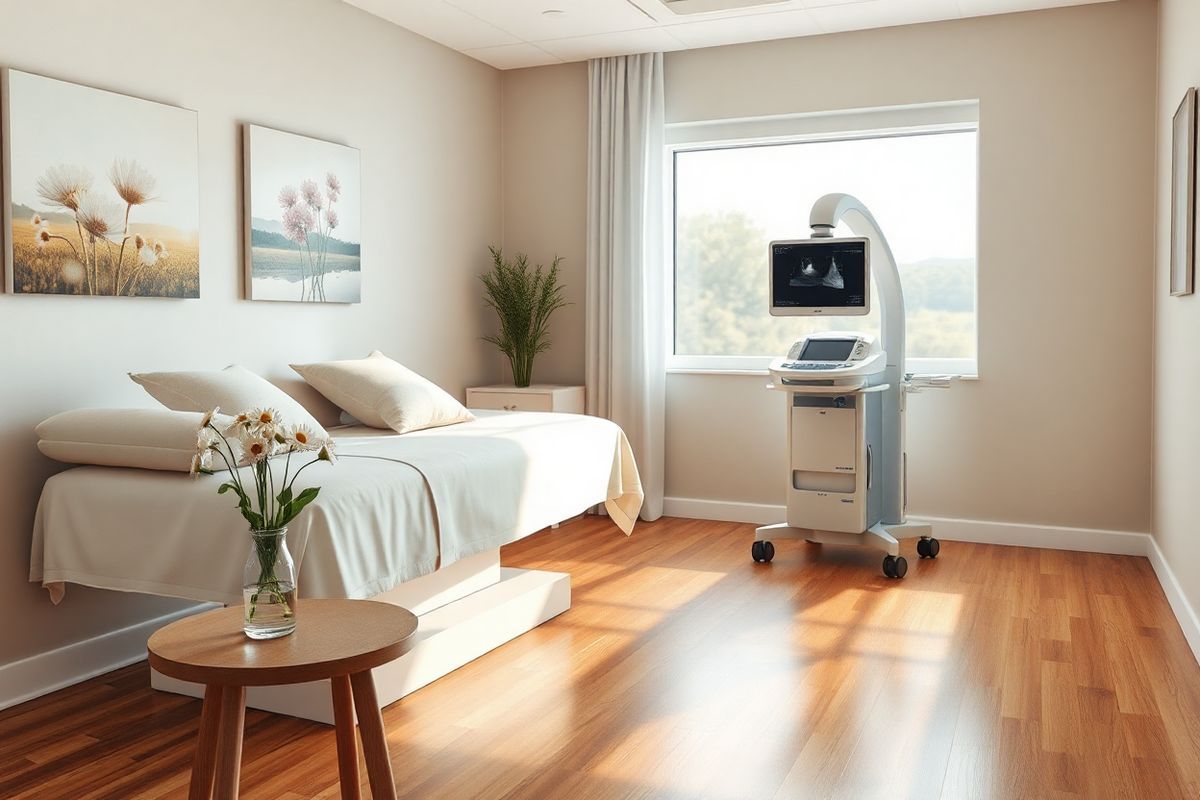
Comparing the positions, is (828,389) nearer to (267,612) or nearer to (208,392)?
(208,392)

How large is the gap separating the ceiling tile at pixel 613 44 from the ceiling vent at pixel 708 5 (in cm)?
36

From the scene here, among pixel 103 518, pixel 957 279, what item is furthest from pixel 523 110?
pixel 103 518

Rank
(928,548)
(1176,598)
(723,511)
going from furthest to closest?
1. (723,511)
2. (928,548)
3. (1176,598)

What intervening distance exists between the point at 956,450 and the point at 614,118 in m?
2.43

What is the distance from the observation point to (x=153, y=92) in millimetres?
3469

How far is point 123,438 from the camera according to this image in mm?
2824

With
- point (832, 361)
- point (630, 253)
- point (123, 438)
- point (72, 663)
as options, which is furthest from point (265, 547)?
point (630, 253)

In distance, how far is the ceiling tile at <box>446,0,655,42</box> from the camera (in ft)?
15.0

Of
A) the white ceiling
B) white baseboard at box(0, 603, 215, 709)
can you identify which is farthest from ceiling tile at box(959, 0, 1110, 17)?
white baseboard at box(0, 603, 215, 709)

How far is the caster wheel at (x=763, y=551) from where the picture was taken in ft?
A: 14.8

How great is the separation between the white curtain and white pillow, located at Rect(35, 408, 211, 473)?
2.89 metres

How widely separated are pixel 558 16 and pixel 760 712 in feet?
10.9

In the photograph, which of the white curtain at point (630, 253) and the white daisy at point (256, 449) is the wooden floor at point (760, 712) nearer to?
the white daisy at point (256, 449)

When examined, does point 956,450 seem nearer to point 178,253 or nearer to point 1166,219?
point 1166,219
